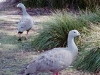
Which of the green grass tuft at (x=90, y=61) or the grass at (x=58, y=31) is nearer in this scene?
the green grass tuft at (x=90, y=61)

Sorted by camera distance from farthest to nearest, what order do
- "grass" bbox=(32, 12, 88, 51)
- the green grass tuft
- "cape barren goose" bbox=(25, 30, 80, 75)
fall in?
"grass" bbox=(32, 12, 88, 51)
the green grass tuft
"cape barren goose" bbox=(25, 30, 80, 75)

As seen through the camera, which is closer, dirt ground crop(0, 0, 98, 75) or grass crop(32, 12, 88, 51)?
dirt ground crop(0, 0, 98, 75)

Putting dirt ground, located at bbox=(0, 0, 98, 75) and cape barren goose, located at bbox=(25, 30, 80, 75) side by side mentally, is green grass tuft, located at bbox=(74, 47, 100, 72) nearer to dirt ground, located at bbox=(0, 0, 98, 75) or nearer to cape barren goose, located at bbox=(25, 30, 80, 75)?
dirt ground, located at bbox=(0, 0, 98, 75)

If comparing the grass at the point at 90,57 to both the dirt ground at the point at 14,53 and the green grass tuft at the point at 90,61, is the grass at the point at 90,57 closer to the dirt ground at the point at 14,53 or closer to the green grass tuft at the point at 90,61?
the green grass tuft at the point at 90,61

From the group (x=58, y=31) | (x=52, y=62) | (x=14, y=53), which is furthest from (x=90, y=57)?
(x=14, y=53)

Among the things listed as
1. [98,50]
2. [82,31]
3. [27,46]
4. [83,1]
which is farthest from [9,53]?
A: [83,1]

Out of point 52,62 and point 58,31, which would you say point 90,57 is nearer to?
point 52,62

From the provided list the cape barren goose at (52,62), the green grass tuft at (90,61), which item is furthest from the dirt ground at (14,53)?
the cape barren goose at (52,62)

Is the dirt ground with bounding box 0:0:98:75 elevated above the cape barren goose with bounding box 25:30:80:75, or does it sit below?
below

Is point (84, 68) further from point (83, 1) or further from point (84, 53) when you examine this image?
point (83, 1)

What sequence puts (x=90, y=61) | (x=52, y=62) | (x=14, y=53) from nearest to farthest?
(x=52, y=62) → (x=90, y=61) → (x=14, y=53)

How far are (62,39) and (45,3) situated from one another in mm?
11115

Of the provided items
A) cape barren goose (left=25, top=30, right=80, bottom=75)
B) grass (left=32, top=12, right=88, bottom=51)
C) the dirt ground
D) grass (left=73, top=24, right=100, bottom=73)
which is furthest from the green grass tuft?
grass (left=32, top=12, right=88, bottom=51)

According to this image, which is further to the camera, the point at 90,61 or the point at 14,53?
the point at 14,53
